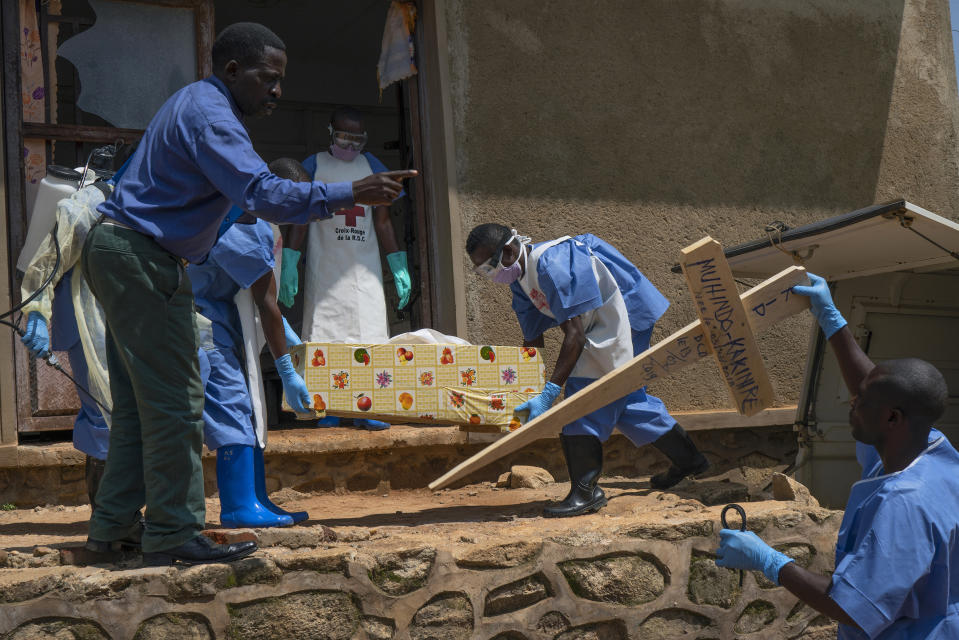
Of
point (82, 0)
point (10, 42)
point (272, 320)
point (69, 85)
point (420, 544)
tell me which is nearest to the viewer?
point (420, 544)

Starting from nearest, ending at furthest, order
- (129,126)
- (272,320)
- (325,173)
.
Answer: (272,320), (129,126), (325,173)

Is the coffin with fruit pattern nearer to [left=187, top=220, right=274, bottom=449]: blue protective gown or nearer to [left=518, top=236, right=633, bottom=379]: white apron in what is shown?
[left=518, top=236, right=633, bottom=379]: white apron

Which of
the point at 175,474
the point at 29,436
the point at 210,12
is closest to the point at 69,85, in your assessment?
the point at 210,12

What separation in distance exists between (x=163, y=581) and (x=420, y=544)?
92 cm

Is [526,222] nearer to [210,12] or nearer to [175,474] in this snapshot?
[210,12]

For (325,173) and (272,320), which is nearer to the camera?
(272,320)

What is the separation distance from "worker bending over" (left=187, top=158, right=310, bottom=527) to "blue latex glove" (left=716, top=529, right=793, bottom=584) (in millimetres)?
2144

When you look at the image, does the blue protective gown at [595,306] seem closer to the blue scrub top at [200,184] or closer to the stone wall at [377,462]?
the stone wall at [377,462]

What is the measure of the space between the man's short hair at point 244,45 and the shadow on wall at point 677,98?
312 cm

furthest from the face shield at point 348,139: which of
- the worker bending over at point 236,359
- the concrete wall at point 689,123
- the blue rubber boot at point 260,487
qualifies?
the blue rubber boot at point 260,487

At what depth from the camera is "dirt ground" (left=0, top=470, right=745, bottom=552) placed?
414 centimetres

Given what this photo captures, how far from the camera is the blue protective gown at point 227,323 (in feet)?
13.4

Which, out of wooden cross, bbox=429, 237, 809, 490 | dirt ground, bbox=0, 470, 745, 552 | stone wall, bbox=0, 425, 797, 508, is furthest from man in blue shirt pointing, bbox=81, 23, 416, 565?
stone wall, bbox=0, 425, 797, 508

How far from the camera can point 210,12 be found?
6.12 m
